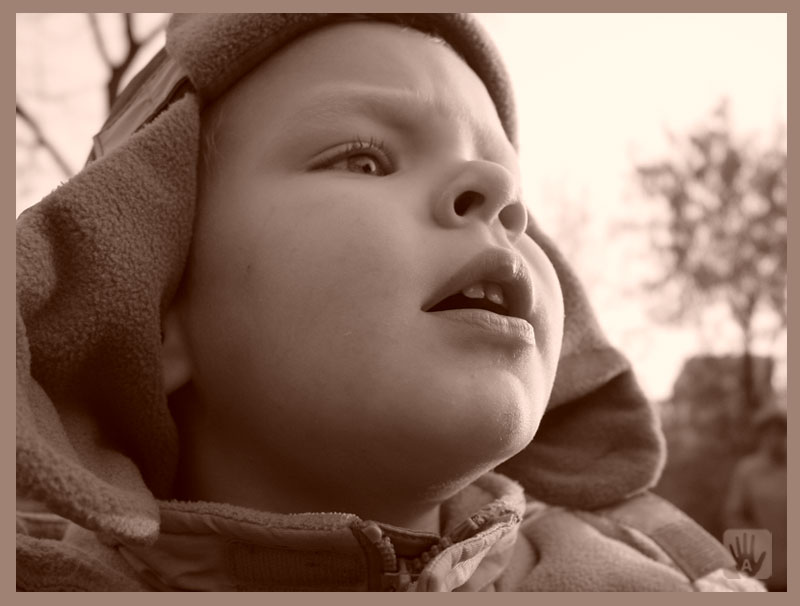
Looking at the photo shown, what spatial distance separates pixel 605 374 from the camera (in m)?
1.48

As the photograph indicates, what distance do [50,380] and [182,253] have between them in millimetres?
230

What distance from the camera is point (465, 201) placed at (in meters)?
1.06

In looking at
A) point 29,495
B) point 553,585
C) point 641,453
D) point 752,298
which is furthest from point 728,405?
point 29,495

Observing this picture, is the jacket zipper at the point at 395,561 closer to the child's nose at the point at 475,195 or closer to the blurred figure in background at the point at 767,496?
the child's nose at the point at 475,195

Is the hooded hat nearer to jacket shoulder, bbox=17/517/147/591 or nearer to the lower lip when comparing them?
jacket shoulder, bbox=17/517/147/591

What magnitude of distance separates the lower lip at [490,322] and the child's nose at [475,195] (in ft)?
0.37

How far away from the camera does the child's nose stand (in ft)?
3.34

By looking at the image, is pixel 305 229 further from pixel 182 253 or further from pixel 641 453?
pixel 641 453

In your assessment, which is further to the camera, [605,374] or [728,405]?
[728,405]

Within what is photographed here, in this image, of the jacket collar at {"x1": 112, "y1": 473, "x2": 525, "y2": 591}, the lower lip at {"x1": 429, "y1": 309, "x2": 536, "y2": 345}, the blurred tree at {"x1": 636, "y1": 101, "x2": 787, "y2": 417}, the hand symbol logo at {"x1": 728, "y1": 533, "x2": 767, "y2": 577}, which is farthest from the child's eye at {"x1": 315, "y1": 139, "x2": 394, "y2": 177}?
the blurred tree at {"x1": 636, "y1": 101, "x2": 787, "y2": 417}

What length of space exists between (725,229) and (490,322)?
13.2 ft

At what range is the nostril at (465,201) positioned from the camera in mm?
1048

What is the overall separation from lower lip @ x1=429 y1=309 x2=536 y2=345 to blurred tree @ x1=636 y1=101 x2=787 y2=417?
136 inches

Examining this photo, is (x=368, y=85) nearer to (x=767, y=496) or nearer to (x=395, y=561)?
(x=395, y=561)
